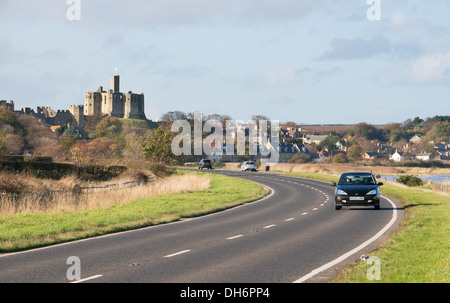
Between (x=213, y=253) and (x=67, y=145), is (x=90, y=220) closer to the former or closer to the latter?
(x=213, y=253)

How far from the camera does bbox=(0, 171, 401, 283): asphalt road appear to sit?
9.98 metres

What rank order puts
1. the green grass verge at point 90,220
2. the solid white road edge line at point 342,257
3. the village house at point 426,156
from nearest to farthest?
1. the solid white road edge line at point 342,257
2. the green grass verge at point 90,220
3. the village house at point 426,156

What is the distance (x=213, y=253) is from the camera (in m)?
12.7

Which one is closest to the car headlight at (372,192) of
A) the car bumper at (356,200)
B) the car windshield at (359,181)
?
the car bumper at (356,200)

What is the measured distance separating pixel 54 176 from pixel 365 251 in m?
39.3

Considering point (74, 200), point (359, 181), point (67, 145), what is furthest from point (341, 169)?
point (74, 200)

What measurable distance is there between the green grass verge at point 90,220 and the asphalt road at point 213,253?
0.74 metres

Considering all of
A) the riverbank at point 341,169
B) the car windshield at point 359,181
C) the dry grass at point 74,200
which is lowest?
the riverbank at point 341,169

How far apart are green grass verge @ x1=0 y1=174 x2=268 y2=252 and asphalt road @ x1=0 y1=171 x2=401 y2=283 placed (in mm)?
743

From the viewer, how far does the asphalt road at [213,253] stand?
9.98m

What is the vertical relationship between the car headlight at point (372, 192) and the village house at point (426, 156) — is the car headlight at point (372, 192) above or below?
above

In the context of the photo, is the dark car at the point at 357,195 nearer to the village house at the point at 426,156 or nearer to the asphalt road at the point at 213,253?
the asphalt road at the point at 213,253

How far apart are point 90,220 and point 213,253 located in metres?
7.52
